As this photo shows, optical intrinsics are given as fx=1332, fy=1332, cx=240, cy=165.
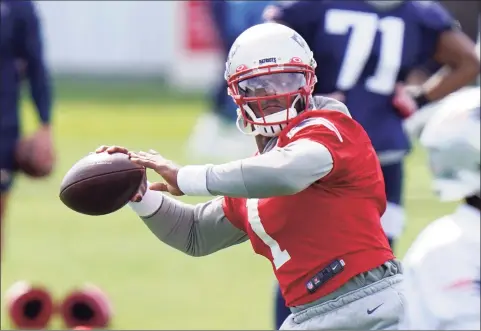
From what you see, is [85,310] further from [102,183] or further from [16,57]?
[102,183]

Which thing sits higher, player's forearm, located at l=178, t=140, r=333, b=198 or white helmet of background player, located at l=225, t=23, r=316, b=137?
white helmet of background player, located at l=225, t=23, r=316, b=137

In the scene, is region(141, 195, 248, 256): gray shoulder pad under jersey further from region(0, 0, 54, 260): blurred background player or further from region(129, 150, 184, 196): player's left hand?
region(0, 0, 54, 260): blurred background player

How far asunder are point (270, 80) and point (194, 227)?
0.68 metres

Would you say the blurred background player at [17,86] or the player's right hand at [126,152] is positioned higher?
the player's right hand at [126,152]

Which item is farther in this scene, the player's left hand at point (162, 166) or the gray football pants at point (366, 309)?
the gray football pants at point (366, 309)

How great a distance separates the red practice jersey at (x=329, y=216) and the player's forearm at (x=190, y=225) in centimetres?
33

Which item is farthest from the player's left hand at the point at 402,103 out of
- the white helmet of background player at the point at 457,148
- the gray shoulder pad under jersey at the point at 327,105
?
the gray shoulder pad under jersey at the point at 327,105

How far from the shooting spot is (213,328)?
22.7 feet

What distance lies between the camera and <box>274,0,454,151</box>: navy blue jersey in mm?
5938

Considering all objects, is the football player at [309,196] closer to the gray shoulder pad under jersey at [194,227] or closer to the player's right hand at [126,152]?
the player's right hand at [126,152]

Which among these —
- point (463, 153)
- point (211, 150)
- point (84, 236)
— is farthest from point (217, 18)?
point (463, 153)

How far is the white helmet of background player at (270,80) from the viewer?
4.02 metres

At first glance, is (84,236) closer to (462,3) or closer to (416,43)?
(462,3)

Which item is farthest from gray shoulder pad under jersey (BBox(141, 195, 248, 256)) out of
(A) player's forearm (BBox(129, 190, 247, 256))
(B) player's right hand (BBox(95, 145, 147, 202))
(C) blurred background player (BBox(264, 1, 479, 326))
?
(C) blurred background player (BBox(264, 1, 479, 326))
